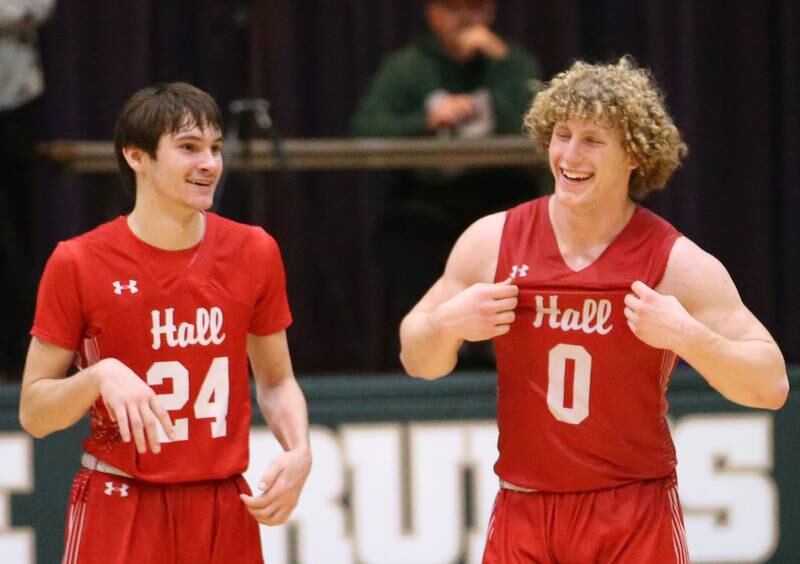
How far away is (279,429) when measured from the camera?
4340 mm

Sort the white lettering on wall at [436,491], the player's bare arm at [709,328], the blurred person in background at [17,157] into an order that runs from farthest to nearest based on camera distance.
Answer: the blurred person in background at [17,157] < the white lettering on wall at [436,491] < the player's bare arm at [709,328]

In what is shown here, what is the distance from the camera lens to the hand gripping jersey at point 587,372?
13.7 ft

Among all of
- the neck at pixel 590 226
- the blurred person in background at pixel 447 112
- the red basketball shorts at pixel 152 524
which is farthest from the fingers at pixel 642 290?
the blurred person in background at pixel 447 112

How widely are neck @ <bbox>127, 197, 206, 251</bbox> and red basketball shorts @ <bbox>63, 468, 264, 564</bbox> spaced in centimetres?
63

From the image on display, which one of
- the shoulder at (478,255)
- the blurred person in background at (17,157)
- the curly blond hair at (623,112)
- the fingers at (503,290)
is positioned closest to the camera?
the fingers at (503,290)

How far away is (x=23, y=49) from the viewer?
6.86 meters

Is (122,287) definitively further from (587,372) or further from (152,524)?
(587,372)

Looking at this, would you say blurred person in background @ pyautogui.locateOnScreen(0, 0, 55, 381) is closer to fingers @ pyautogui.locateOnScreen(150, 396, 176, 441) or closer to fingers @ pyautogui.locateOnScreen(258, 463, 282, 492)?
fingers @ pyautogui.locateOnScreen(258, 463, 282, 492)

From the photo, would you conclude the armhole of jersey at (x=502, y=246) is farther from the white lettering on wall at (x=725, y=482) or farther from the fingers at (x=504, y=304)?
the white lettering on wall at (x=725, y=482)

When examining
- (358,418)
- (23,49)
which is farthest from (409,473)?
(23,49)

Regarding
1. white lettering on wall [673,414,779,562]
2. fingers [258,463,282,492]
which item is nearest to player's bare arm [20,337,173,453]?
fingers [258,463,282,492]

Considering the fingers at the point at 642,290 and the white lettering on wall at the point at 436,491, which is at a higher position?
the fingers at the point at 642,290

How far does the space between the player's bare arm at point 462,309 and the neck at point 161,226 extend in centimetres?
67

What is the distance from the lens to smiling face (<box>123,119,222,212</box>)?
4094 millimetres
